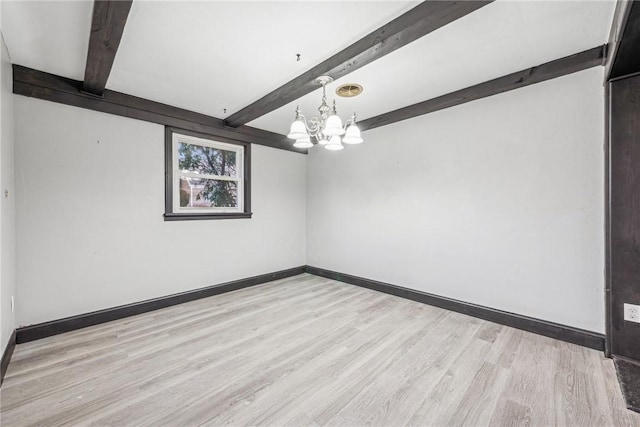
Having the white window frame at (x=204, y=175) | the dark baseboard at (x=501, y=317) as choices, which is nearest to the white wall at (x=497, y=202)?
the dark baseboard at (x=501, y=317)

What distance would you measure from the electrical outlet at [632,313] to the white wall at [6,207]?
468cm

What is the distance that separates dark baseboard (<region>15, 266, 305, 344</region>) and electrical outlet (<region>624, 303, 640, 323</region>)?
4038mm

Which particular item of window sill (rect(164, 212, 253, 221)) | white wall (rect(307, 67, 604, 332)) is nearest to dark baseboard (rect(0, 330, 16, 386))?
window sill (rect(164, 212, 253, 221))

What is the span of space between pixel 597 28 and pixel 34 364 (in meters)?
4.97

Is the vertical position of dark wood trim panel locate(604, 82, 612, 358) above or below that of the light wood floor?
above

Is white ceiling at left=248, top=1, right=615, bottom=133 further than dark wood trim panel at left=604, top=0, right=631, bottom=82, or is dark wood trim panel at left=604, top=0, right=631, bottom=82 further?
white ceiling at left=248, top=1, right=615, bottom=133

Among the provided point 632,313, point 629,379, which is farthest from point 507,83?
point 629,379

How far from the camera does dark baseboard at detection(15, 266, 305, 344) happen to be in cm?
254

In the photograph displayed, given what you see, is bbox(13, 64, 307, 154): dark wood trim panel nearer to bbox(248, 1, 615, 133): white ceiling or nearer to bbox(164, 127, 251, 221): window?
bbox(164, 127, 251, 221): window

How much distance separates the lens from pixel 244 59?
7.84ft

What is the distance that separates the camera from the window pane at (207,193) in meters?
3.65

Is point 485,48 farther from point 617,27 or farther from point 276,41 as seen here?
point 276,41

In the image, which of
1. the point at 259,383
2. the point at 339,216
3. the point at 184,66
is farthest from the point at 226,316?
the point at 184,66

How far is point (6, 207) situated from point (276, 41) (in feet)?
8.10
